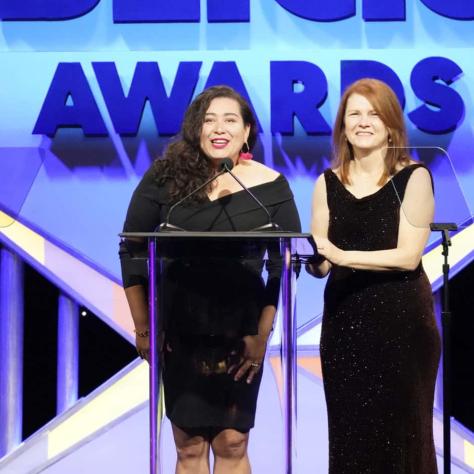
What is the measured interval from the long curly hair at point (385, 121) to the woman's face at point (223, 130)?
0.30 m

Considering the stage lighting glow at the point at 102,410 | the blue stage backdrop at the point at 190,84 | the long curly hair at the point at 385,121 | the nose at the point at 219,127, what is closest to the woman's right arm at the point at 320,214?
the long curly hair at the point at 385,121

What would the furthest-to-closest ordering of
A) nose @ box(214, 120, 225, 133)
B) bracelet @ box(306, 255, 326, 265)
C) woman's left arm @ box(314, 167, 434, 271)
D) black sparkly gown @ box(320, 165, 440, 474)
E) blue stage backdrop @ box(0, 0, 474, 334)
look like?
blue stage backdrop @ box(0, 0, 474, 334)
nose @ box(214, 120, 225, 133)
black sparkly gown @ box(320, 165, 440, 474)
woman's left arm @ box(314, 167, 434, 271)
bracelet @ box(306, 255, 326, 265)

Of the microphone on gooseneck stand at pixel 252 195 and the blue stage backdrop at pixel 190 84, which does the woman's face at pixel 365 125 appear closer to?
the microphone on gooseneck stand at pixel 252 195

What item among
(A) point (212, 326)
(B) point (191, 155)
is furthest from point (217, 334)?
(B) point (191, 155)

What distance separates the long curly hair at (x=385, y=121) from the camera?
8.36 feet

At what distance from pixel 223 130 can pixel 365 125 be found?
44cm

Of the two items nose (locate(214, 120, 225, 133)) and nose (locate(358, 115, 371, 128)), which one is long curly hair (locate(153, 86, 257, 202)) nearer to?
nose (locate(214, 120, 225, 133))

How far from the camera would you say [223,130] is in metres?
2.71

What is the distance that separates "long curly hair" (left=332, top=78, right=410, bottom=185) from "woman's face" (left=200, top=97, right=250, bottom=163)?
301mm

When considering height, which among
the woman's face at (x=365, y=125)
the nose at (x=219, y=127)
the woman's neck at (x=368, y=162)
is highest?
the nose at (x=219, y=127)

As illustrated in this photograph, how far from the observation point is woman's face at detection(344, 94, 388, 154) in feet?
8.39

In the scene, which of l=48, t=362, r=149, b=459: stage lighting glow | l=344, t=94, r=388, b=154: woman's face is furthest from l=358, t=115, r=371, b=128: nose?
l=48, t=362, r=149, b=459: stage lighting glow

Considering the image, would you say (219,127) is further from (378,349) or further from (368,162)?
(378,349)

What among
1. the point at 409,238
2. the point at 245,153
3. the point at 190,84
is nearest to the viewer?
the point at 409,238
